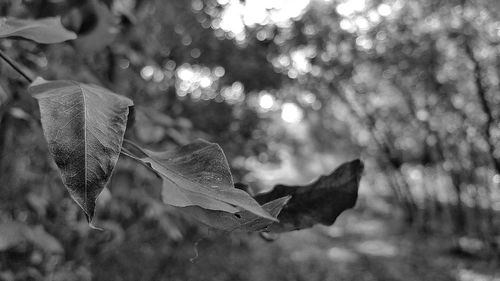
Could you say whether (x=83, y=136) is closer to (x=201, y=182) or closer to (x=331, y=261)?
(x=201, y=182)

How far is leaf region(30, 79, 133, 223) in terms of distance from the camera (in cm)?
25

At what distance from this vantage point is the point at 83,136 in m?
0.27

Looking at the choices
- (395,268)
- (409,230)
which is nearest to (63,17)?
(395,268)

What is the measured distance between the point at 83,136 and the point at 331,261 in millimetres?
6133

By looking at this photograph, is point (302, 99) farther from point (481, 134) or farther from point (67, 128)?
point (67, 128)

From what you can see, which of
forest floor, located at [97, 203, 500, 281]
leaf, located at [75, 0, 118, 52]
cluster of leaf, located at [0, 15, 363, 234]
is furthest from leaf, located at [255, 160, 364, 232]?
forest floor, located at [97, 203, 500, 281]

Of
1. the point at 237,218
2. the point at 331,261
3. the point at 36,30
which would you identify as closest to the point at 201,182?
the point at 237,218

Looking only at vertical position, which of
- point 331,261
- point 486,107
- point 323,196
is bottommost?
point 331,261

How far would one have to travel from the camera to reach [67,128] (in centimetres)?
27

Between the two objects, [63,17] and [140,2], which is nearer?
[63,17]

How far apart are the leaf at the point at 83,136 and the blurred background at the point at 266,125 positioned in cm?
15

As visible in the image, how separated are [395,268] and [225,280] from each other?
2332 mm

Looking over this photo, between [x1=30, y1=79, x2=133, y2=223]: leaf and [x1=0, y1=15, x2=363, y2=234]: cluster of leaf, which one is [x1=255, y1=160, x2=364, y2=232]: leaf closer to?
[x1=0, y1=15, x2=363, y2=234]: cluster of leaf

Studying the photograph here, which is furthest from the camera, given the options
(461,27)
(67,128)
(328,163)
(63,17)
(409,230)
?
(328,163)
